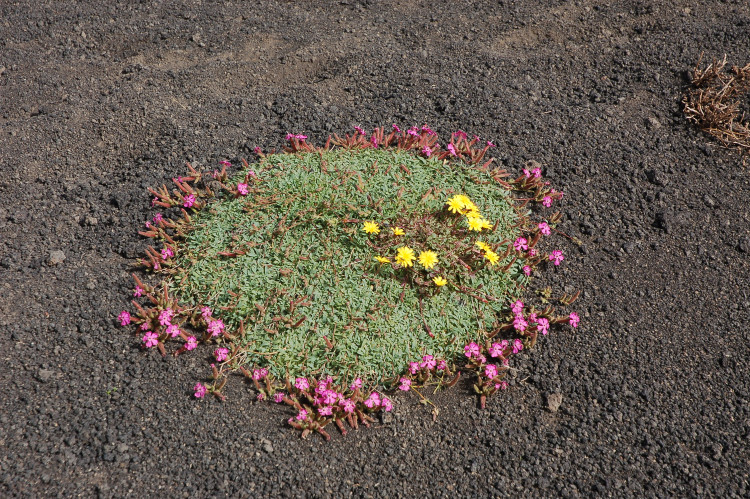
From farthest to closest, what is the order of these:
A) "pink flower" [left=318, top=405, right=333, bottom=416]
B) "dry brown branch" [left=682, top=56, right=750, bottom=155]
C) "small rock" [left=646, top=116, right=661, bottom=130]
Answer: "small rock" [left=646, top=116, right=661, bottom=130]
"dry brown branch" [left=682, top=56, right=750, bottom=155]
"pink flower" [left=318, top=405, right=333, bottom=416]

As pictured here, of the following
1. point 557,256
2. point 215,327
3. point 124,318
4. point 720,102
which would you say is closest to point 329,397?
point 215,327

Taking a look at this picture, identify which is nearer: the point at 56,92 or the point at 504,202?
the point at 504,202

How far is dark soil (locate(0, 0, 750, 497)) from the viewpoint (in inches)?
123

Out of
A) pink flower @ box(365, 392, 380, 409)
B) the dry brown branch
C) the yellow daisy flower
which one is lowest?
pink flower @ box(365, 392, 380, 409)

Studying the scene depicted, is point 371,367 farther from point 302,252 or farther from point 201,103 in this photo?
point 201,103

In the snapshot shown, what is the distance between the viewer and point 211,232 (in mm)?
4031

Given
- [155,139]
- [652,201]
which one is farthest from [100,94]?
[652,201]

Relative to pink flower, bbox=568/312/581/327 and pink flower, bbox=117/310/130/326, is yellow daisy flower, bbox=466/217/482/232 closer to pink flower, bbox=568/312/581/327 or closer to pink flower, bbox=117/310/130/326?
pink flower, bbox=568/312/581/327

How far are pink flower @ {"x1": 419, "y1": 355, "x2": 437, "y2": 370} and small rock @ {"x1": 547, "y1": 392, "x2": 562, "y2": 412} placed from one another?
713 mm

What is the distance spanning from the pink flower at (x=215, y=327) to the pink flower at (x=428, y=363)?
128cm

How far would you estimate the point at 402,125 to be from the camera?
4.99 metres

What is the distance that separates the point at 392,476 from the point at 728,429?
195cm

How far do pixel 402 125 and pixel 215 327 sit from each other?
247cm

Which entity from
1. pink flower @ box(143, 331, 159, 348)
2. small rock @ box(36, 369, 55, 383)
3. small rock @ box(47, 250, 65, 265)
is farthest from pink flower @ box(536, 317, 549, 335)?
small rock @ box(47, 250, 65, 265)
